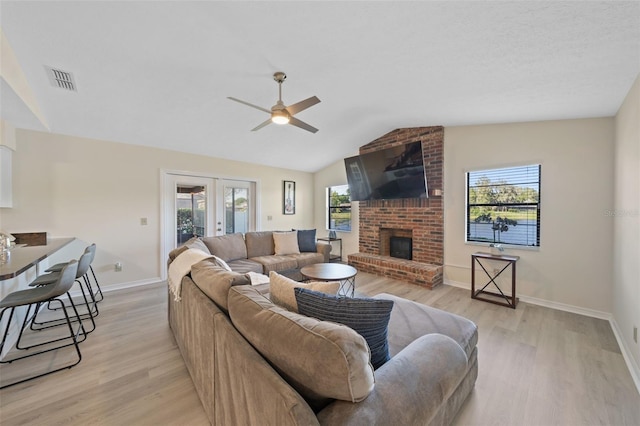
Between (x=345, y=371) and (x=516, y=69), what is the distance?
2.80 meters

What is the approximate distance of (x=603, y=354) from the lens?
217cm

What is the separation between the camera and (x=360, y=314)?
3.51 ft

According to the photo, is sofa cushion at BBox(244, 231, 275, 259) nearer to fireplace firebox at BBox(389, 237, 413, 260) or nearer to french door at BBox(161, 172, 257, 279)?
french door at BBox(161, 172, 257, 279)

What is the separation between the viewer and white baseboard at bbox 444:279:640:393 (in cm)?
191

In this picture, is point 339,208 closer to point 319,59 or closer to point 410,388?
point 319,59

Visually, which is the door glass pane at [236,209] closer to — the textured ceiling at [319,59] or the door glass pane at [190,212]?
the door glass pane at [190,212]

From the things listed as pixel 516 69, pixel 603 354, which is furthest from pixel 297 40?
pixel 603 354

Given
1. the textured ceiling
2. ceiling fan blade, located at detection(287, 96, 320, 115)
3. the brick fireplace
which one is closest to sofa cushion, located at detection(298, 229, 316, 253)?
the brick fireplace

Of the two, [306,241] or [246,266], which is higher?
[306,241]

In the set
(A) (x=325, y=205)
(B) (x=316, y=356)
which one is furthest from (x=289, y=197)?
(B) (x=316, y=356)

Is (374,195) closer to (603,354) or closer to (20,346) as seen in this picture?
(603,354)

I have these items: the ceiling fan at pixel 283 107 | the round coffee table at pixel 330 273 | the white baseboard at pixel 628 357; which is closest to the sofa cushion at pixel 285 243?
the round coffee table at pixel 330 273

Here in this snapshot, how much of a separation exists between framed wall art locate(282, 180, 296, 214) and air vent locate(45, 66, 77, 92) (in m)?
3.85

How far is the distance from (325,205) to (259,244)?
2533mm
